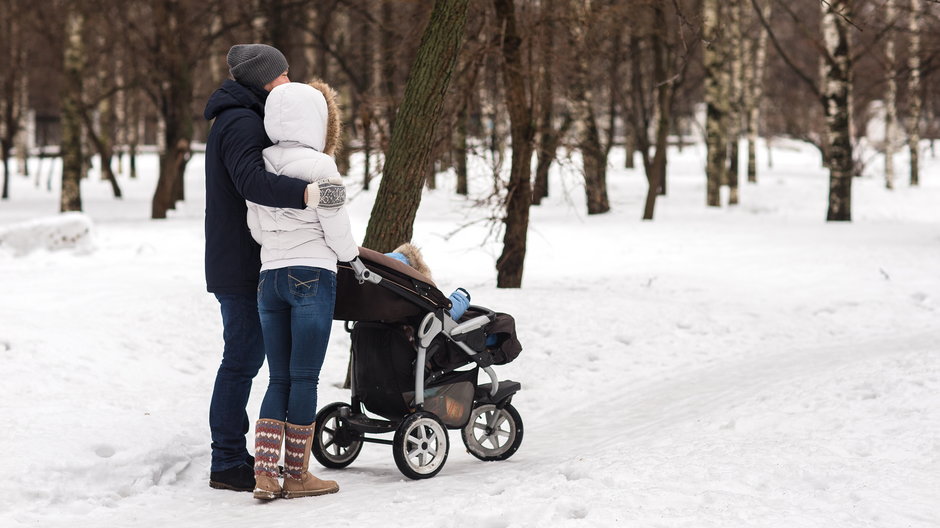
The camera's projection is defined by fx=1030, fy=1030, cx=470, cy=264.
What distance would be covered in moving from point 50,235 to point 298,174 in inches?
431

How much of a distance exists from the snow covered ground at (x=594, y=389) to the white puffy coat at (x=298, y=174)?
44.3 inches

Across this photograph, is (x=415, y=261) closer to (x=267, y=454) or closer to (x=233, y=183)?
(x=233, y=183)

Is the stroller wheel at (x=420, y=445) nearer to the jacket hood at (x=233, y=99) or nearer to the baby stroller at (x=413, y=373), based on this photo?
the baby stroller at (x=413, y=373)

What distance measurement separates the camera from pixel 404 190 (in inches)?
284

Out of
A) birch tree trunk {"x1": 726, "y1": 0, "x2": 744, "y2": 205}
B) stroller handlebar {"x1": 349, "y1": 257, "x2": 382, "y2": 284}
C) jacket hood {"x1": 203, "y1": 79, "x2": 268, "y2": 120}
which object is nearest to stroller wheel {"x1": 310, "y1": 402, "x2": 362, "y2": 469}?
stroller handlebar {"x1": 349, "y1": 257, "x2": 382, "y2": 284}

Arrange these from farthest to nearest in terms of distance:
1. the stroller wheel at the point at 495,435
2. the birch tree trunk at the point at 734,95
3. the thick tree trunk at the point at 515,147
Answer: the birch tree trunk at the point at 734,95
the thick tree trunk at the point at 515,147
the stroller wheel at the point at 495,435

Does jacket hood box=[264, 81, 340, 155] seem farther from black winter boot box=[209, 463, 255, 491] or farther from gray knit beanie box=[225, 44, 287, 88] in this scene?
black winter boot box=[209, 463, 255, 491]

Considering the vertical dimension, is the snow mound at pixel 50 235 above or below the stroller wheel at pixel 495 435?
above

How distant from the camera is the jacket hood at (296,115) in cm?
445

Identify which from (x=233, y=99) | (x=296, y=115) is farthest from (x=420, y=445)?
(x=233, y=99)

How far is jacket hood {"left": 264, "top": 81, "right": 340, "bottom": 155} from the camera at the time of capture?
4.45m

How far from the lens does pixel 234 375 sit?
16.2 ft

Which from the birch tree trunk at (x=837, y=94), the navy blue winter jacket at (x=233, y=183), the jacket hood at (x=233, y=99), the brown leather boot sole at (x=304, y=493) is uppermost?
the birch tree trunk at (x=837, y=94)

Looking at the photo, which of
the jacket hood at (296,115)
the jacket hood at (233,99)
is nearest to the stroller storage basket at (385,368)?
the jacket hood at (296,115)
